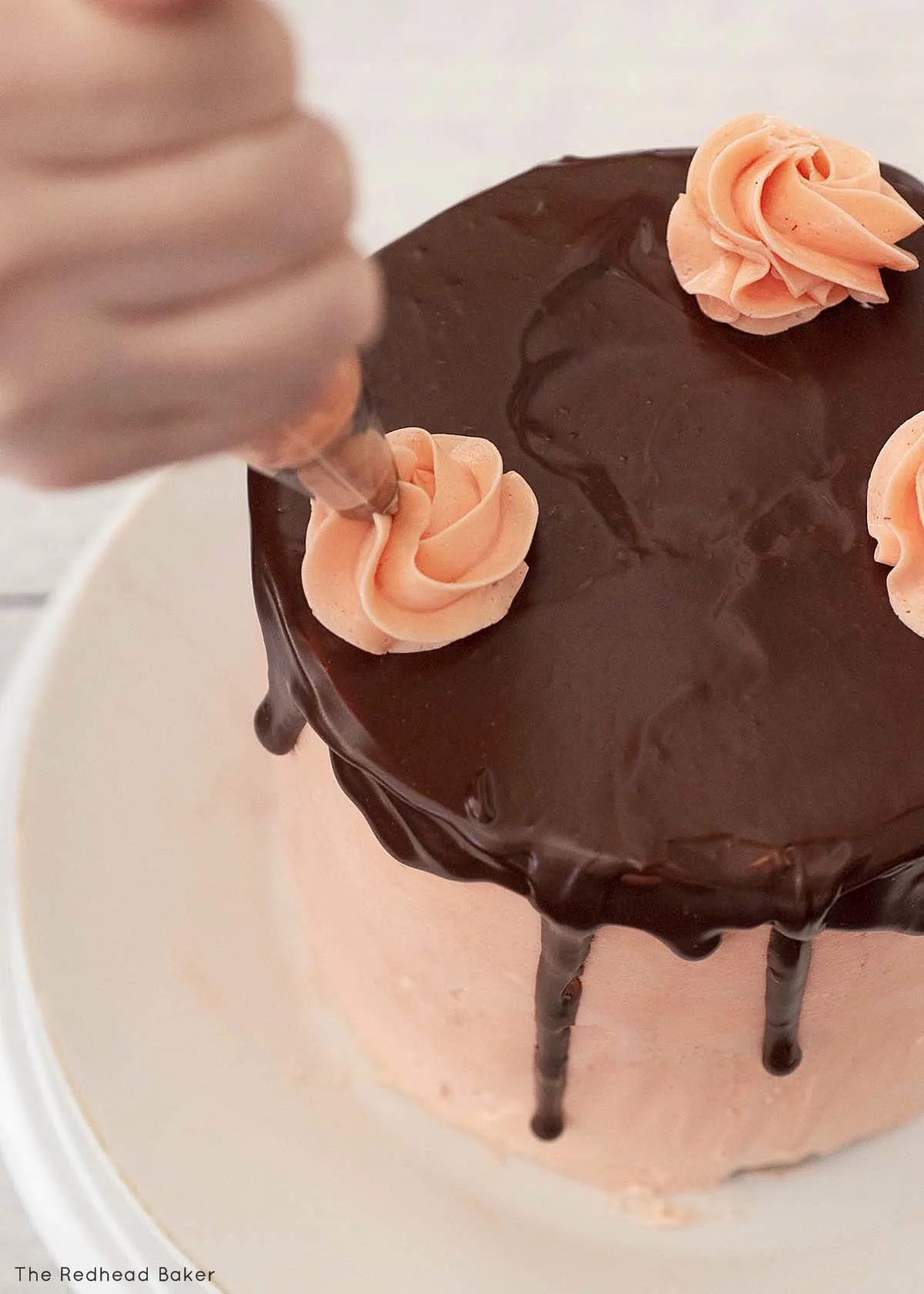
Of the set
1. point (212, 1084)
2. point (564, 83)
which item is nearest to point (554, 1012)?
point (212, 1084)

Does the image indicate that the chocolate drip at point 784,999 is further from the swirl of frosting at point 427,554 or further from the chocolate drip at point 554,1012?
the swirl of frosting at point 427,554

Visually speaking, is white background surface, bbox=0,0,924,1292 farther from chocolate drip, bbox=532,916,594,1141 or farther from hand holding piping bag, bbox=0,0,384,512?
hand holding piping bag, bbox=0,0,384,512

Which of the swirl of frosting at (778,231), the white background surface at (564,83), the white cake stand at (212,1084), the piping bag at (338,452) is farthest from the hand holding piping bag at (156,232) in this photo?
the white background surface at (564,83)

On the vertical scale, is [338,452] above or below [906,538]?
above

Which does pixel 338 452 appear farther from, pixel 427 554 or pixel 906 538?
pixel 906 538

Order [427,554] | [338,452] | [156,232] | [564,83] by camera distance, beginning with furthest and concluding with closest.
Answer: [564,83], [427,554], [338,452], [156,232]
